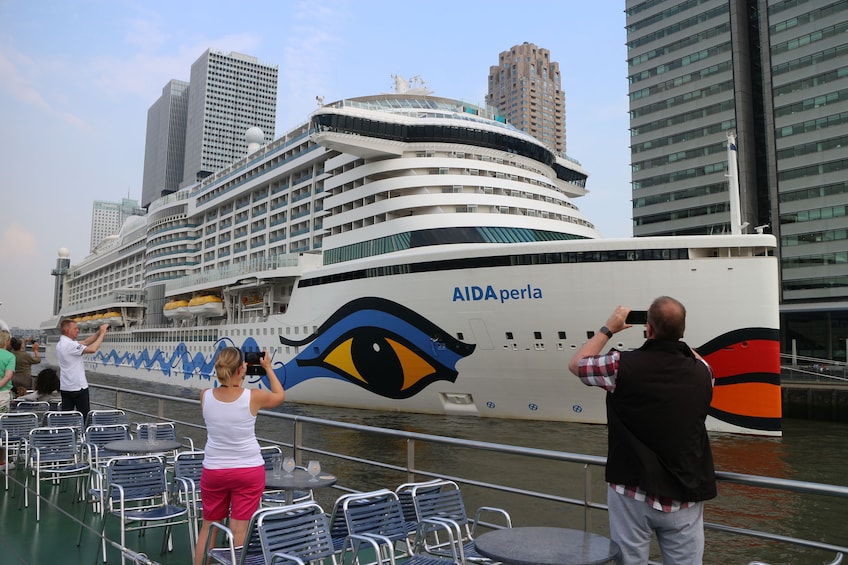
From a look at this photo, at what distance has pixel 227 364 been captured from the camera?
374 cm

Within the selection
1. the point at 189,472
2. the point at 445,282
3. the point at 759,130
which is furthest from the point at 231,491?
the point at 759,130

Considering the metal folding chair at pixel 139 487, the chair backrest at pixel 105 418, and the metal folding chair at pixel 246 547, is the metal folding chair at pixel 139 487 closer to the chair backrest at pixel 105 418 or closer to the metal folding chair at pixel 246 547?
the metal folding chair at pixel 246 547

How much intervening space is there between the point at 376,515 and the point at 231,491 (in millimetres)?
898

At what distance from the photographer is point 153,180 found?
572 ft

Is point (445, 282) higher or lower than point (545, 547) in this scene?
higher

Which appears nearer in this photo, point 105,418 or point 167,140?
point 105,418

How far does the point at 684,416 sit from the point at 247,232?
34319mm

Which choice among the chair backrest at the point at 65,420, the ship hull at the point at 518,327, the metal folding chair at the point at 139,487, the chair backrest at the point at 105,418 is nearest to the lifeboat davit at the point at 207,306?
the ship hull at the point at 518,327

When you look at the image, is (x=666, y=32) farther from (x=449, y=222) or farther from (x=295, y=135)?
(x=449, y=222)

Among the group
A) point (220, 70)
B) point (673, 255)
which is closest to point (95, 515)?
point (673, 255)

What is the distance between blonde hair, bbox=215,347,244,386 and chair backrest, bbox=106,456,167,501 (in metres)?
1.64

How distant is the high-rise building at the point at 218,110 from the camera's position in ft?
510

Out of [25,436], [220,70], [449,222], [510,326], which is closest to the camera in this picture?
[25,436]

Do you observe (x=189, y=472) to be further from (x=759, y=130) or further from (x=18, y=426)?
(x=759, y=130)
